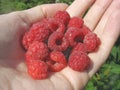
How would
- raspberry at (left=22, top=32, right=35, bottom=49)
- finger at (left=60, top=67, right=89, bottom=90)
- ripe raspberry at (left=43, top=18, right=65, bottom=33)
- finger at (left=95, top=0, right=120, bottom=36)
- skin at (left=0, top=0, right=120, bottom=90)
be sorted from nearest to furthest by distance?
skin at (left=0, top=0, right=120, bottom=90)
finger at (left=60, top=67, right=89, bottom=90)
raspberry at (left=22, top=32, right=35, bottom=49)
ripe raspberry at (left=43, top=18, right=65, bottom=33)
finger at (left=95, top=0, right=120, bottom=36)

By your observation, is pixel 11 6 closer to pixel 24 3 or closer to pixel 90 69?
pixel 24 3

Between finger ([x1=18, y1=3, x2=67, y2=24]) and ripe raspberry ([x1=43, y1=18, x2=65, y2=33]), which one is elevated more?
ripe raspberry ([x1=43, y1=18, x2=65, y2=33])

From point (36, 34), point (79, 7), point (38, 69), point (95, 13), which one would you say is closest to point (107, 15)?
point (95, 13)

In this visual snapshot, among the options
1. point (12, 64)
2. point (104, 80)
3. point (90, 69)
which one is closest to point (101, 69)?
point (104, 80)

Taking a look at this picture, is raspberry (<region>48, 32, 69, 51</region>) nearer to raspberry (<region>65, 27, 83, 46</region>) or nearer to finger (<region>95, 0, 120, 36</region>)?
raspberry (<region>65, 27, 83, 46</region>)

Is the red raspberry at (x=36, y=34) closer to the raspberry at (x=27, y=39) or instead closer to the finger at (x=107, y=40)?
the raspberry at (x=27, y=39)

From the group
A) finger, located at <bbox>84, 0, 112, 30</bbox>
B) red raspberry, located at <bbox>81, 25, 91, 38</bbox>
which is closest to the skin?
finger, located at <bbox>84, 0, 112, 30</bbox>
